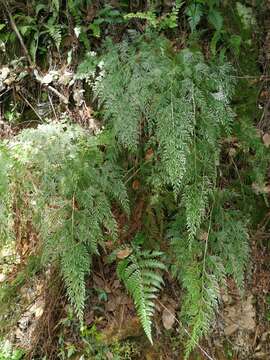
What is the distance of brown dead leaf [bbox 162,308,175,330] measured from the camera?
300 centimetres

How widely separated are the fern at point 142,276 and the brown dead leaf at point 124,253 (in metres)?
0.04

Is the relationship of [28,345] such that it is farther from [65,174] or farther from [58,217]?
[65,174]

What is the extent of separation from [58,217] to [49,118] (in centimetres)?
97

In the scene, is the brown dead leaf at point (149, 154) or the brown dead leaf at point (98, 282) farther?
the brown dead leaf at point (98, 282)

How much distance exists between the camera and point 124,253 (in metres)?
2.95

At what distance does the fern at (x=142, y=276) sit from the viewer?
271 centimetres

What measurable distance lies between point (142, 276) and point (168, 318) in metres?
0.39

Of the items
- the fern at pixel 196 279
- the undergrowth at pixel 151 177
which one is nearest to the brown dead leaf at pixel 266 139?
the undergrowth at pixel 151 177

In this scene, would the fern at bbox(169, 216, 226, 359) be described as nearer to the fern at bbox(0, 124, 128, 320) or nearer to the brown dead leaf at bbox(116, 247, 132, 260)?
the brown dead leaf at bbox(116, 247, 132, 260)

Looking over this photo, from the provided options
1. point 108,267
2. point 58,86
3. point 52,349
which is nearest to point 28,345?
point 52,349

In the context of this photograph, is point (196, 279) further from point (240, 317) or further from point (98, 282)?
point (98, 282)

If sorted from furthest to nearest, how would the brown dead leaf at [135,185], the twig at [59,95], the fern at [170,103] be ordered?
1. the twig at [59,95]
2. the brown dead leaf at [135,185]
3. the fern at [170,103]

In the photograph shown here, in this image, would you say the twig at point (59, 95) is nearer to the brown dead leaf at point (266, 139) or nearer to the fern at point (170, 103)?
the fern at point (170, 103)

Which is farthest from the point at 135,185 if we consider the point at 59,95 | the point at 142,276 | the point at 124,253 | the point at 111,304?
the point at 59,95
